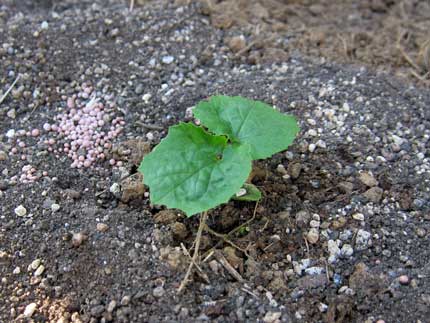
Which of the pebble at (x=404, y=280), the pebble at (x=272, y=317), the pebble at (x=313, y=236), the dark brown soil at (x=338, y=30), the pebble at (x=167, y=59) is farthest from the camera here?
the dark brown soil at (x=338, y=30)

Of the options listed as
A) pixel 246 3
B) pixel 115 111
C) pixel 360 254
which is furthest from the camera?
pixel 246 3

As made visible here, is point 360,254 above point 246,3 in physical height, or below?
below

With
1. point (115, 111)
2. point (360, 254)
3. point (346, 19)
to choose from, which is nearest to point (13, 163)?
point (115, 111)

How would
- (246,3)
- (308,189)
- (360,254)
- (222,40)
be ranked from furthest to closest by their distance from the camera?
1. (246,3)
2. (222,40)
3. (308,189)
4. (360,254)

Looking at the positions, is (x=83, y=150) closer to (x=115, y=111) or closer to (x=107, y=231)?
(x=115, y=111)

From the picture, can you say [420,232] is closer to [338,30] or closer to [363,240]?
[363,240]

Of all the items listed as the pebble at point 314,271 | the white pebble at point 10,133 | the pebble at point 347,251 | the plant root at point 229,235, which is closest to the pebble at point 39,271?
the plant root at point 229,235

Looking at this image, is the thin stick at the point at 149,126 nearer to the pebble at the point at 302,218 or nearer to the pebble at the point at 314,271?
the pebble at the point at 302,218
